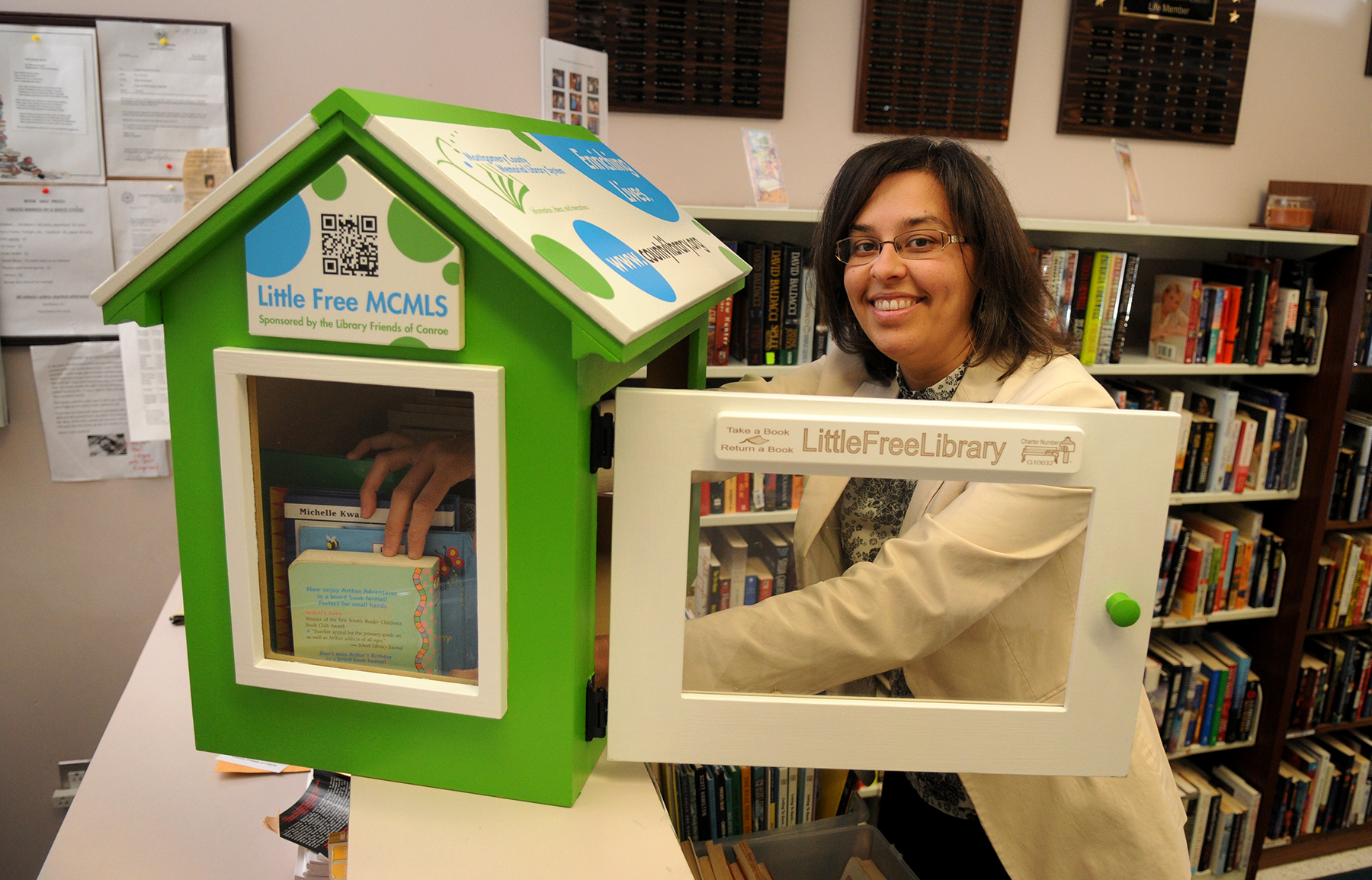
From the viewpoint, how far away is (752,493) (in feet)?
3.31

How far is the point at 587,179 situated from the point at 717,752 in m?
0.63

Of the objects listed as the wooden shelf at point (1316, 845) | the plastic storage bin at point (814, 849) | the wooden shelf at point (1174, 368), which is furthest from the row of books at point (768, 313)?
the wooden shelf at point (1316, 845)

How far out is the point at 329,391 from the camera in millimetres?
852

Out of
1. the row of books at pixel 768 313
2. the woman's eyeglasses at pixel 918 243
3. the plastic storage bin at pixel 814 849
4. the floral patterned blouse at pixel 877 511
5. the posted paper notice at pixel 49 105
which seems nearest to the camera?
the floral patterned blouse at pixel 877 511

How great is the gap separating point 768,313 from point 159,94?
1511mm

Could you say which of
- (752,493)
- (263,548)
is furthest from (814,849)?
(263,548)

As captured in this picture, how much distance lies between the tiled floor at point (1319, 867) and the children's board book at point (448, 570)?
3151 millimetres

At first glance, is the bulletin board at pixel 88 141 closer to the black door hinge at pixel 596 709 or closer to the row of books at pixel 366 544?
the row of books at pixel 366 544

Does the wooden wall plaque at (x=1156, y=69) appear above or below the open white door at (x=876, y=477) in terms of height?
above

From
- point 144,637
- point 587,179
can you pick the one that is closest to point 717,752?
point 587,179

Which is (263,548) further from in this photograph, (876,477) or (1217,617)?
(1217,617)

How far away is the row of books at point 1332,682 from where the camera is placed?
2820mm

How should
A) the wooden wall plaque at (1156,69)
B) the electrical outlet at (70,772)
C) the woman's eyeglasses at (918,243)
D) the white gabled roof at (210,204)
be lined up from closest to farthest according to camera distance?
the white gabled roof at (210,204) → the woman's eyeglasses at (918,243) → the electrical outlet at (70,772) → the wooden wall plaque at (1156,69)

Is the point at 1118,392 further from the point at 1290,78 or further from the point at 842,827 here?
the point at 842,827
